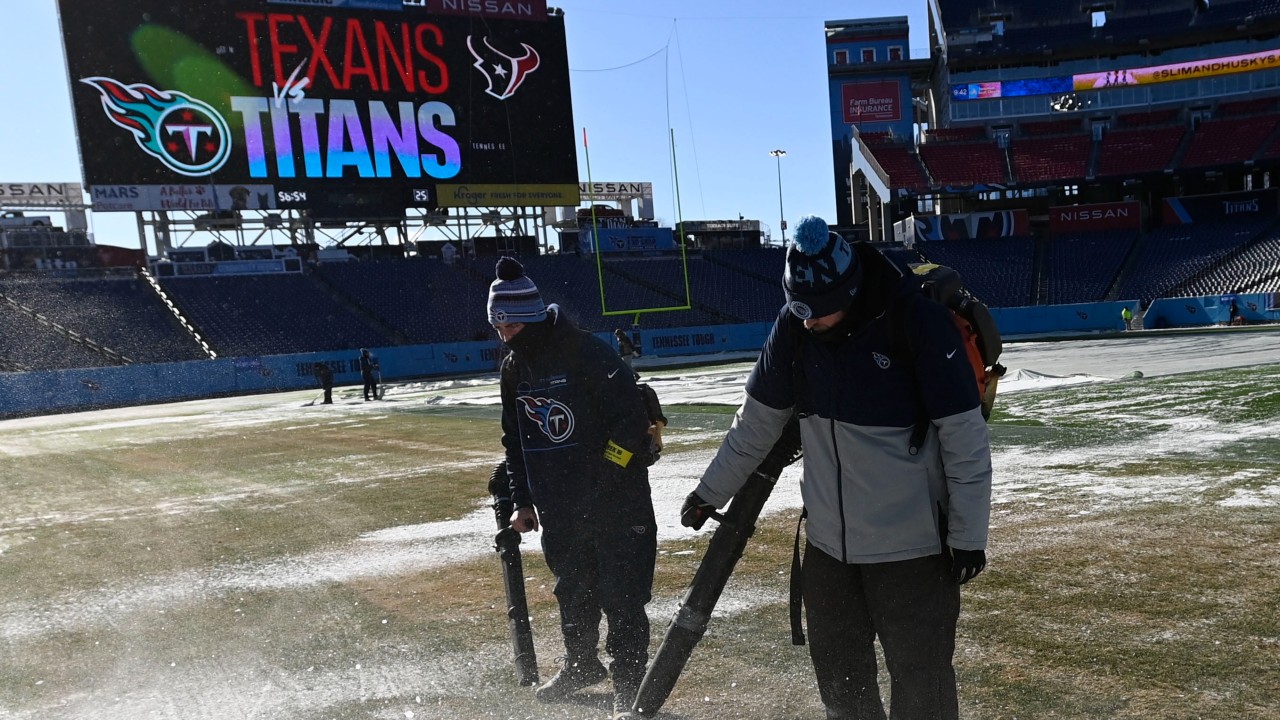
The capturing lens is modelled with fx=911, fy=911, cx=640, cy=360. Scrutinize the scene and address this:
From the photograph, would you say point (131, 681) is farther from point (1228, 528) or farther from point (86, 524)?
point (1228, 528)

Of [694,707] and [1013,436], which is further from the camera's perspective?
[1013,436]

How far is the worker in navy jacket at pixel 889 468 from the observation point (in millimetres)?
2791

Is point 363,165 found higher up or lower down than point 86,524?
higher up

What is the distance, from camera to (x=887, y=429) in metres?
2.89

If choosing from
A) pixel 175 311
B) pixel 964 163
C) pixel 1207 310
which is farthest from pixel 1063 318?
pixel 175 311

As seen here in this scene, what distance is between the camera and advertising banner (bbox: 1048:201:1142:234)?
49.3m

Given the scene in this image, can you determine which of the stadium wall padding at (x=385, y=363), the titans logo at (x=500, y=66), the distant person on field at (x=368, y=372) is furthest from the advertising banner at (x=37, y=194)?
the distant person on field at (x=368, y=372)

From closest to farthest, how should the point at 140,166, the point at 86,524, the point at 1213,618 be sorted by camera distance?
the point at 1213,618
the point at 86,524
the point at 140,166

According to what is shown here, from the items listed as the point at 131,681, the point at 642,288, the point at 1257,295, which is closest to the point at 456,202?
the point at 642,288

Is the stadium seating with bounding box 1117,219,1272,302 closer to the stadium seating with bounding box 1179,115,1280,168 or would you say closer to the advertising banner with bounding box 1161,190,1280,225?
the advertising banner with bounding box 1161,190,1280,225

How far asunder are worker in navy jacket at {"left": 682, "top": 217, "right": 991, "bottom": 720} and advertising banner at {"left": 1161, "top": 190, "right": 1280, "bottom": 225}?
176 feet

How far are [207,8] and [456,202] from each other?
13.8m

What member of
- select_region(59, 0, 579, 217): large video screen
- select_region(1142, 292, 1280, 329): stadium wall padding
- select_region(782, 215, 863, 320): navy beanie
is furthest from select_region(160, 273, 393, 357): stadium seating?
select_region(782, 215, 863, 320): navy beanie

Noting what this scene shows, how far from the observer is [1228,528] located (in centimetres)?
575
